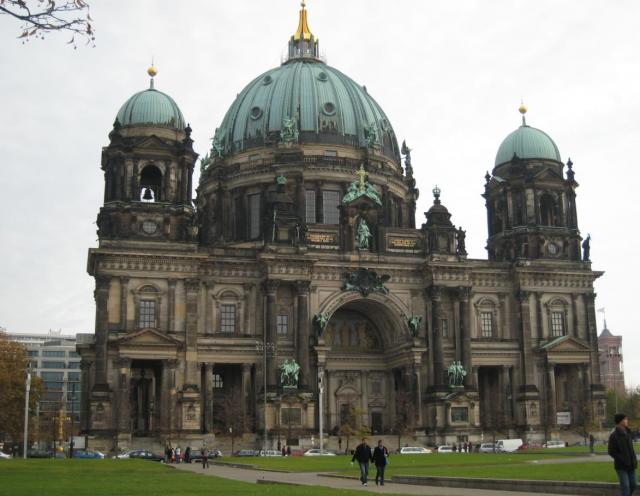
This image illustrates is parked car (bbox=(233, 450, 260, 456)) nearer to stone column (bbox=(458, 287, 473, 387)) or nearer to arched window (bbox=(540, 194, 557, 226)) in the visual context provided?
stone column (bbox=(458, 287, 473, 387))

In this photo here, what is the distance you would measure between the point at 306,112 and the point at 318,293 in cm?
2235

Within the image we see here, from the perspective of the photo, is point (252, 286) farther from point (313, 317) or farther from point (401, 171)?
point (401, 171)

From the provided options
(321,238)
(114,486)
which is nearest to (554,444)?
(321,238)

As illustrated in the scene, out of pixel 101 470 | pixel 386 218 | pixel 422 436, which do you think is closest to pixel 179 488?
pixel 101 470

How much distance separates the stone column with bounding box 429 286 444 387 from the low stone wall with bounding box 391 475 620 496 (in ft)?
152

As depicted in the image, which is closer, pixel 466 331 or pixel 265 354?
pixel 265 354

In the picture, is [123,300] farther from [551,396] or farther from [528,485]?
[528,485]

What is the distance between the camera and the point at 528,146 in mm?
90750

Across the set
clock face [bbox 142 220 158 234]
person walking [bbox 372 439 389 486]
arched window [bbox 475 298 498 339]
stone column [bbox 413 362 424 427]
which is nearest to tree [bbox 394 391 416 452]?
stone column [bbox 413 362 424 427]

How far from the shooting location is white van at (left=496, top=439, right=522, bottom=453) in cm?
7075

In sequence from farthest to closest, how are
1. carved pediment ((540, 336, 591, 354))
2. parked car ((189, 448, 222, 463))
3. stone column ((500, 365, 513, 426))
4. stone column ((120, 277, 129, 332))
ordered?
stone column ((500, 365, 513, 426)) < carved pediment ((540, 336, 591, 354)) < stone column ((120, 277, 129, 332)) < parked car ((189, 448, 222, 463))

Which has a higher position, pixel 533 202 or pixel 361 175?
pixel 361 175

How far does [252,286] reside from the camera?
261 ft

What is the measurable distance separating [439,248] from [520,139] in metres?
15.8
